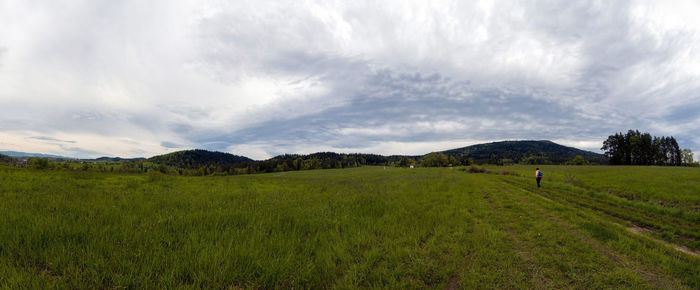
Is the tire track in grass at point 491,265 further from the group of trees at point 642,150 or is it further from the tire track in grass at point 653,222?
the group of trees at point 642,150

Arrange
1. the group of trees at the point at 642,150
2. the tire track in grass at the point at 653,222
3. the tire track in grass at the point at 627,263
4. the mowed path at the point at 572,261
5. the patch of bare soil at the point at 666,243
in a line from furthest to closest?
the group of trees at the point at 642,150 < the tire track in grass at the point at 653,222 < the patch of bare soil at the point at 666,243 < the tire track in grass at the point at 627,263 < the mowed path at the point at 572,261

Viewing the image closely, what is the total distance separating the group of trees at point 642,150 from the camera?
88.2 metres

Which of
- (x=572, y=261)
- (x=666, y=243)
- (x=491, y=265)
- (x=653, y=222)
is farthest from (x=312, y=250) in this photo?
(x=653, y=222)

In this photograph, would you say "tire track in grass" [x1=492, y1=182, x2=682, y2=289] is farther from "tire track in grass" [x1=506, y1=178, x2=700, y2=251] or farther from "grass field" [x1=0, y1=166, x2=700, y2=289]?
"tire track in grass" [x1=506, y1=178, x2=700, y2=251]

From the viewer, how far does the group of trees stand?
88.2 metres

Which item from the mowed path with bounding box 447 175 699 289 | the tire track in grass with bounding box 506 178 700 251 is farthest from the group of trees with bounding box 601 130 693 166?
the mowed path with bounding box 447 175 699 289

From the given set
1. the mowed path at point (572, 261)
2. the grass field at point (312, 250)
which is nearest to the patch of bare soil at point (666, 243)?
the grass field at point (312, 250)

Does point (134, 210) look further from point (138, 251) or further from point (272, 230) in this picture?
point (272, 230)

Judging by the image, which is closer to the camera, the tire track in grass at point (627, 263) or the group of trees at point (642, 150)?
the tire track in grass at point (627, 263)

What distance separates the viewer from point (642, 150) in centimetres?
8869

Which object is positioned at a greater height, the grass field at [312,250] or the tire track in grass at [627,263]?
the grass field at [312,250]

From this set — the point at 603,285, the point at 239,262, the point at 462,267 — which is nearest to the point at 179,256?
the point at 239,262

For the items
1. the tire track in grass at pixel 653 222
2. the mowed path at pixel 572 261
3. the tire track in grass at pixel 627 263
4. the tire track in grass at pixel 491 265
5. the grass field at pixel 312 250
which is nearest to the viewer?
the grass field at pixel 312 250

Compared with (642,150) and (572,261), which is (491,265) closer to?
(572,261)
